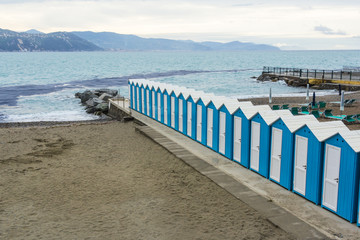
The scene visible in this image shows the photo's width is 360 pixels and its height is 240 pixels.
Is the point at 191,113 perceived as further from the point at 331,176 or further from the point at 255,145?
the point at 331,176

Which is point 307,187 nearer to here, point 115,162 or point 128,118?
point 115,162

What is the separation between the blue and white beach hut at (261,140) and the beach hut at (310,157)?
1.25 metres

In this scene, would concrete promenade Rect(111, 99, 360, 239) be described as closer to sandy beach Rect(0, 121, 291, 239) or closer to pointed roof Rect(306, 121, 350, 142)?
sandy beach Rect(0, 121, 291, 239)

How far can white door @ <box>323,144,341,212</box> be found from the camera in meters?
8.66

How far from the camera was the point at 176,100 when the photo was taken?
18.2m

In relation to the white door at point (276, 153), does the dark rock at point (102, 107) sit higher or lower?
lower

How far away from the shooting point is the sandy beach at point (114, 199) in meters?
8.43

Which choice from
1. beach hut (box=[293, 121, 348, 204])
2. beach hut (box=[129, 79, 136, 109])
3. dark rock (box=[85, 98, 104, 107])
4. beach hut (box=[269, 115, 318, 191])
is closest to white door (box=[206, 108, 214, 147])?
beach hut (box=[269, 115, 318, 191])

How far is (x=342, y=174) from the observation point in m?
8.47

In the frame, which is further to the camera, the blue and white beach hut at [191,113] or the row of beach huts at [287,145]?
the blue and white beach hut at [191,113]

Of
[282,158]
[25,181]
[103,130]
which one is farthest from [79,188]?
[103,130]

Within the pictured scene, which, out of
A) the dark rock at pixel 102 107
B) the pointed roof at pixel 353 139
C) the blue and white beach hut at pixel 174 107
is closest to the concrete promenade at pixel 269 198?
the pointed roof at pixel 353 139

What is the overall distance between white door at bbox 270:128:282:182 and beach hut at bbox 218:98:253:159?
216 centimetres

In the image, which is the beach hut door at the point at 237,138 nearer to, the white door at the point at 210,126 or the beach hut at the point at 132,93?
the white door at the point at 210,126
